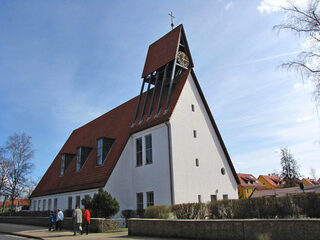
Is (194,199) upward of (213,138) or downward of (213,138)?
downward

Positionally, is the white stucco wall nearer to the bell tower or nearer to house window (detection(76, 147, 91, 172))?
the bell tower

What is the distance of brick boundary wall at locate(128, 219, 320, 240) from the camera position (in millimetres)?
8211

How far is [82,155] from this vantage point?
1021 inches

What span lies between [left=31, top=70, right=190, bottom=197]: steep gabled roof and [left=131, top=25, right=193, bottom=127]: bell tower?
1.57 ft

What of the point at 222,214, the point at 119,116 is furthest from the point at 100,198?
the point at 119,116

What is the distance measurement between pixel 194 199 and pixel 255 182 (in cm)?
5692

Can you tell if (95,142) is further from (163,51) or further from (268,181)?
(268,181)

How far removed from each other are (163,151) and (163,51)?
952 centimetres

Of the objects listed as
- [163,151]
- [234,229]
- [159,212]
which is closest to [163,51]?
[163,151]

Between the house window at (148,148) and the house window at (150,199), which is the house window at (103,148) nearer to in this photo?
the house window at (148,148)

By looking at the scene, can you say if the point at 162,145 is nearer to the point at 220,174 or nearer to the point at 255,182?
the point at 220,174

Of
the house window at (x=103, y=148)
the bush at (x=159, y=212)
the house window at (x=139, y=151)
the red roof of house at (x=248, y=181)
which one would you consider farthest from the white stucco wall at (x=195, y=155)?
the red roof of house at (x=248, y=181)

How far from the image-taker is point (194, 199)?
61.3ft

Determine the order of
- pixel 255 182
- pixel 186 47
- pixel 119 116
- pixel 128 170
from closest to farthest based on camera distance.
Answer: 1. pixel 128 170
2. pixel 186 47
3. pixel 119 116
4. pixel 255 182
